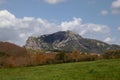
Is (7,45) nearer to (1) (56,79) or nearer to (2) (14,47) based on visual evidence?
(2) (14,47)

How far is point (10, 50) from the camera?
10331 cm

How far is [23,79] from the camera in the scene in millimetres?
31938

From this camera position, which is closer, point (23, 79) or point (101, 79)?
point (101, 79)

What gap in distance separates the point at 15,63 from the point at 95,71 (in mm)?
60636

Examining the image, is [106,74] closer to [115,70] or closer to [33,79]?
[115,70]

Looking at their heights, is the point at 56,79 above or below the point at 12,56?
below

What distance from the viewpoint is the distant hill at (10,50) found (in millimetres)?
101938

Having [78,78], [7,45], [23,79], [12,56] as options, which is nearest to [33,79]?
[23,79]

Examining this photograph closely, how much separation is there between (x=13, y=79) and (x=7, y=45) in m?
74.8

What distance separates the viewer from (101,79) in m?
28.1

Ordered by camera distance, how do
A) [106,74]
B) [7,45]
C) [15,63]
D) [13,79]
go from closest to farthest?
1. [106,74]
2. [13,79]
3. [15,63]
4. [7,45]

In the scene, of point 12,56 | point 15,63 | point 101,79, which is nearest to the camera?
point 101,79

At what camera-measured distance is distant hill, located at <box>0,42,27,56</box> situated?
334 ft

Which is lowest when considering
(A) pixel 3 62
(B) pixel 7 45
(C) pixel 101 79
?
(C) pixel 101 79
